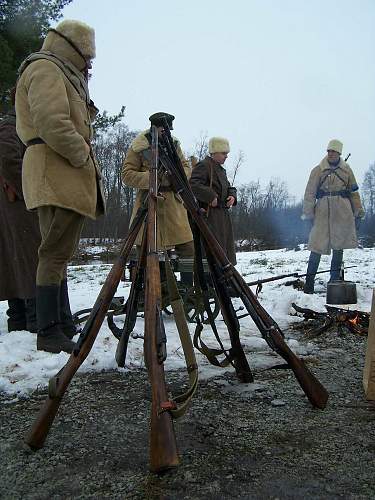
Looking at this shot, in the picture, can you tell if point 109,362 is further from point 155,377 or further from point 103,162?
point 103,162

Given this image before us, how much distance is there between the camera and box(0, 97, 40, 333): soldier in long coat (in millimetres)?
3727

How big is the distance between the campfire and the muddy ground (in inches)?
44.9

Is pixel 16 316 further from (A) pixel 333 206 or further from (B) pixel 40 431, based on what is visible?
(A) pixel 333 206

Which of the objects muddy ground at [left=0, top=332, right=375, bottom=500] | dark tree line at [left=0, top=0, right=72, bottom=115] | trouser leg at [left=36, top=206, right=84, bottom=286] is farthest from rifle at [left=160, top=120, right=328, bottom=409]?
dark tree line at [left=0, top=0, right=72, bottom=115]

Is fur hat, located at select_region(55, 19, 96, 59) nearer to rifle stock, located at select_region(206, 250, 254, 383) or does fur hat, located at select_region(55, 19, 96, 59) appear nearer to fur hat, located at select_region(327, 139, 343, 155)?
rifle stock, located at select_region(206, 250, 254, 383)

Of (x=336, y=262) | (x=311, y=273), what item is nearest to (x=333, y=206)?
(x=336, y=262)

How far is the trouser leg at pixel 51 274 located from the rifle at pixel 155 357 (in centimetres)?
113

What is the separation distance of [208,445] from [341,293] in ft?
11.9

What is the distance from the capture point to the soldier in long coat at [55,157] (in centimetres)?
303

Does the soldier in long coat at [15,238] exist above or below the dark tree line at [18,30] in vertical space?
below

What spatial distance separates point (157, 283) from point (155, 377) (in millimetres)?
399

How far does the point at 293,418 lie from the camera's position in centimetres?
215

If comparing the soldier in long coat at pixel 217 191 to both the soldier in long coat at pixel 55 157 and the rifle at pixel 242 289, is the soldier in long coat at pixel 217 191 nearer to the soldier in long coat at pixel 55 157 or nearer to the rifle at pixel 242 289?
the soldier in long coat at pixel 55 157

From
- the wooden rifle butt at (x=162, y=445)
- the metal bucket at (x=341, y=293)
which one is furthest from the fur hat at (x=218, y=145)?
the wooden rifle butt at (x=162, y=445)
